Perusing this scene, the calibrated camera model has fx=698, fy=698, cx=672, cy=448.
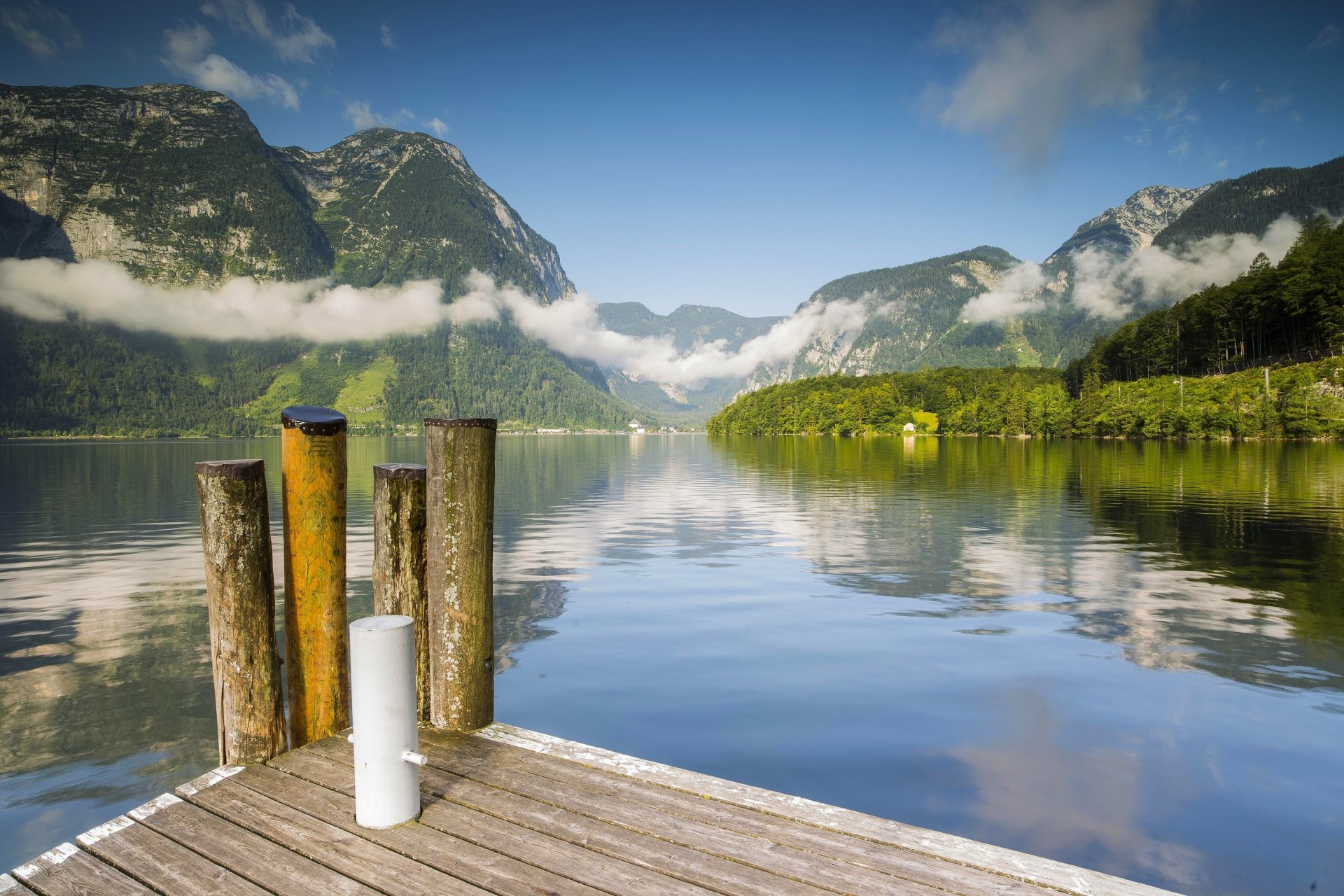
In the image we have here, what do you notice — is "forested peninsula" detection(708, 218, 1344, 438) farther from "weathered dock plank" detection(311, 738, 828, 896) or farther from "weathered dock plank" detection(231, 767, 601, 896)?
Answer: "weathered dock plank" detection(231, 767, 601, 896)

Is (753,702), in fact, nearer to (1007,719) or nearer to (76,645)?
(1007,719)

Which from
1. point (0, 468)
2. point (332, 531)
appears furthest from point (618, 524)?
point (0, 468)

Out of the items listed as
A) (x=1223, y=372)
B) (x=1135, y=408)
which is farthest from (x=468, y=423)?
(x=1223, y=372)

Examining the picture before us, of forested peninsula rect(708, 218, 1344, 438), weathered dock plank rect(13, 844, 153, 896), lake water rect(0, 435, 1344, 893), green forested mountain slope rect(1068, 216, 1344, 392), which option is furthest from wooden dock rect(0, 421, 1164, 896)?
green forested mountain slope rect(1068, 216, 1344, 392)

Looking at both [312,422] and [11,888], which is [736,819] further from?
[312,422]

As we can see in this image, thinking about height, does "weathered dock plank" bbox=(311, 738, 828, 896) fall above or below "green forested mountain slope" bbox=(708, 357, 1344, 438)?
below

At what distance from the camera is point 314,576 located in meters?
6.14

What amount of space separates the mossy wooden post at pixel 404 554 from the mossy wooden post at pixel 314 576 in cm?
35

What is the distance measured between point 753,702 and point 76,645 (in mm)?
12167

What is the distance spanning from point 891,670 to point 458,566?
7.79m

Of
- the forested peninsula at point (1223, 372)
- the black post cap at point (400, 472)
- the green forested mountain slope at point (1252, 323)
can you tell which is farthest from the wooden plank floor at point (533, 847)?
the green forested mountain slope at point (1252, 323)

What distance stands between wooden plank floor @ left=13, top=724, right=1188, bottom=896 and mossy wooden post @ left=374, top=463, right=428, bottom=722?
1.41 m

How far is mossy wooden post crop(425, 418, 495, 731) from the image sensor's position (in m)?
6.18

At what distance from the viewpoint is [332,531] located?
20.5 feet
